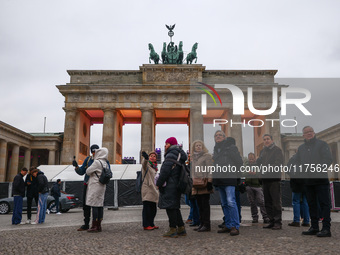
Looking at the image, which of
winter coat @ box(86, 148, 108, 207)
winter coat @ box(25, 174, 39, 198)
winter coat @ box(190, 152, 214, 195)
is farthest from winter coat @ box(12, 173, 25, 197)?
winter coat @ box(190, 152, 214, 195)

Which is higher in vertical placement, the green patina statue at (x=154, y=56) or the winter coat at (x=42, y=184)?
the green patina statue at (x=154, y=56)

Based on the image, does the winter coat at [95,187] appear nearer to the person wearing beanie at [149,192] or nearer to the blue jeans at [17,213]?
the person wearing beanie at [149,192]

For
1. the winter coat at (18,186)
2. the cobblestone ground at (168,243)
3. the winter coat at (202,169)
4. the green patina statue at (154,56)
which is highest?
the green patina statue at (154,56)

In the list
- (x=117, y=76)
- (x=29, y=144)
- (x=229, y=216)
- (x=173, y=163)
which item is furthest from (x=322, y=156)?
(x=29, y=144)

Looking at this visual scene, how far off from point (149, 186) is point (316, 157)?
3.55 metres

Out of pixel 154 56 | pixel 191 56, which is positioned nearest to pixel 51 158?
pixel 154 56

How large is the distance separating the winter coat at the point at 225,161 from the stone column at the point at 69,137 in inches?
1367

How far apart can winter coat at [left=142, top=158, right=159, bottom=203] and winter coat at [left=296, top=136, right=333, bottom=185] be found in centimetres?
319

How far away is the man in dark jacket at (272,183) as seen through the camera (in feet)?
22.5

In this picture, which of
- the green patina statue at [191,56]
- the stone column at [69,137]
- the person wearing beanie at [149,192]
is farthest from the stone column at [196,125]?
the person wearing beanie at [149,192]

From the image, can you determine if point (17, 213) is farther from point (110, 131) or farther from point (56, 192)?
point (110, 131)

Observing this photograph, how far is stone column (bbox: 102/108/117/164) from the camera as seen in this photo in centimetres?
3909

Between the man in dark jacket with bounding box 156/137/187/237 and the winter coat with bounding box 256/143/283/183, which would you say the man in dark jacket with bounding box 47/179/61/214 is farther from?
the winter coat with bounding box 256/143/283/183

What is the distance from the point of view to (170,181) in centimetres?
618
